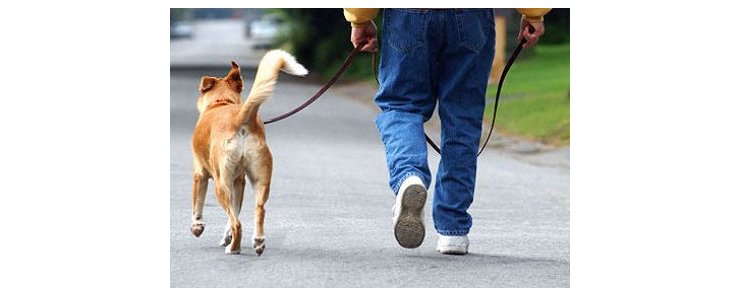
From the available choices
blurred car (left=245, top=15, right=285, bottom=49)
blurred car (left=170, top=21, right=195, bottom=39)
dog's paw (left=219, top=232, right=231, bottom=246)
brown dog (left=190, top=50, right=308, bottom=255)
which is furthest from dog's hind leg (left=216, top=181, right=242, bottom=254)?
blurred car (left=170, top=21, right=195, bottom=39)

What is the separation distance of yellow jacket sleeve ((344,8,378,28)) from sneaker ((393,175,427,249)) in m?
0.83

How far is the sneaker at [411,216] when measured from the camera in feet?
19.0

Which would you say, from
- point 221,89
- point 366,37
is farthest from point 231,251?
point 366,37

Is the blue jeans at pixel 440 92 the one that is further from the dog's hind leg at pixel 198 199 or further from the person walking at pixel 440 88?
the dog's hind leg at pixel 198 199

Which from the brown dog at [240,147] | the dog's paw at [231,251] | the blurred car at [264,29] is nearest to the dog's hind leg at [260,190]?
the brown dog at [240,147]

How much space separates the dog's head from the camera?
643 centimetres

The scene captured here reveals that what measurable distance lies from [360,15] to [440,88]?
0.47m

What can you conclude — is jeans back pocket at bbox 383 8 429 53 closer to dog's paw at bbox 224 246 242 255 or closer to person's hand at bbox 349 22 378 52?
person's hand at bbox 349 22 378 52

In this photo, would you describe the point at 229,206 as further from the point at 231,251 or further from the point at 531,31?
the point at 531,31

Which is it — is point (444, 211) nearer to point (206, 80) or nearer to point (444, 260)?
point (444, 260)

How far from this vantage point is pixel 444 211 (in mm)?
6359

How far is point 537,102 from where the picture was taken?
62.5 ft

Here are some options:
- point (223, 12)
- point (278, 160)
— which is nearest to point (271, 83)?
point (278, 160)
